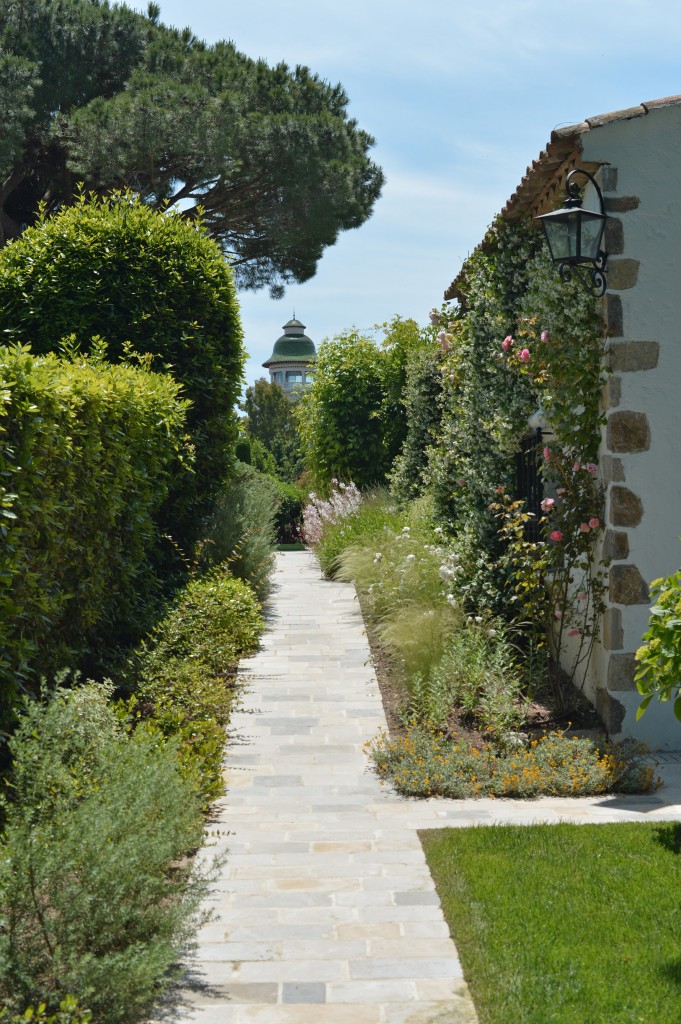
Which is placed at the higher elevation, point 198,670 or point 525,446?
point 525,446

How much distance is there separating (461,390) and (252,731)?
5.17m

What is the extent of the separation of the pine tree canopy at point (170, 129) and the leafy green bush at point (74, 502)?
8.43m

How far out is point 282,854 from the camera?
5.06 meters

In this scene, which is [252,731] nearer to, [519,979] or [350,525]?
[519,979]

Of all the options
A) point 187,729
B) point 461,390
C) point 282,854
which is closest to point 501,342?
point 461,390

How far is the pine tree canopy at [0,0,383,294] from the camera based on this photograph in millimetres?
16047

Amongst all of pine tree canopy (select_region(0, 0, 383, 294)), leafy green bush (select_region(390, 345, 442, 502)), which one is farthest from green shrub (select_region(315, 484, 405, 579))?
pine tree canopy (select_region(0, 0, 383, 294))

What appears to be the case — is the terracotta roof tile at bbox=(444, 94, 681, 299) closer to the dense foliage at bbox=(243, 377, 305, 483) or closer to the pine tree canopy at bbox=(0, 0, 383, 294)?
the pine tree canopy at bbox=(0, 0, 383, 294)

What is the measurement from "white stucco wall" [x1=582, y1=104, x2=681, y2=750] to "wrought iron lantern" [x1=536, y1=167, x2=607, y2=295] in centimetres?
20

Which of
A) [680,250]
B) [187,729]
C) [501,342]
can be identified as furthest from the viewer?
[501,342]

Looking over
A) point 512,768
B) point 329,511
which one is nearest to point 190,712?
point 512,768

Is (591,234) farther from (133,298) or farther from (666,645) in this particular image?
(133,298)

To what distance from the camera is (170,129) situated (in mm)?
15969

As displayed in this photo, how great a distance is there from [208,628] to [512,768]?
3.23 meters
